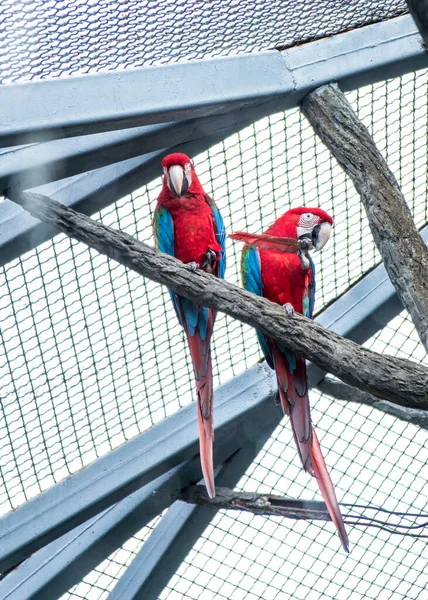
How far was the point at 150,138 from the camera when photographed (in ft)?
4.76

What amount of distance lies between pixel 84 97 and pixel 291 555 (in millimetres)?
1321

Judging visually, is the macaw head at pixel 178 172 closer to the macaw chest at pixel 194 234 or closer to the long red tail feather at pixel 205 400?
the macaw chest at pixel 194 234

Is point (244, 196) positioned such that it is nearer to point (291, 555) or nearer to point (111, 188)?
point (111, 188)

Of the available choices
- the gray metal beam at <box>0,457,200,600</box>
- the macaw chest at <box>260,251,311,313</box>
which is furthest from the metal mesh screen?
the gray metal beam at <box>0,457,200,600</box>

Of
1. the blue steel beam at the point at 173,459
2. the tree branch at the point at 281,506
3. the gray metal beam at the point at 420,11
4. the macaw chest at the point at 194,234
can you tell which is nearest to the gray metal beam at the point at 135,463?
the blue steel beam at the point at 173,459

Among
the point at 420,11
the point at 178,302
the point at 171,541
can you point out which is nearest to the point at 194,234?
the point at 178,302

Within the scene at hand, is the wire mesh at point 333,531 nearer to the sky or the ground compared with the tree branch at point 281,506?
nearer to the sky

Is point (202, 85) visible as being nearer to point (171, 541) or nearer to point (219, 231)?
point (219, 231)

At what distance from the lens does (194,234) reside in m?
1.68

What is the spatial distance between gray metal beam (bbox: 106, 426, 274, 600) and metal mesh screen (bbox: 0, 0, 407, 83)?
2.95 feet

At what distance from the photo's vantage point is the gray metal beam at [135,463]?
62.0 inches

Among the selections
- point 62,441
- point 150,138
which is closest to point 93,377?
point 62,441

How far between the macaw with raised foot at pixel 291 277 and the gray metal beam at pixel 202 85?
0.90 feet

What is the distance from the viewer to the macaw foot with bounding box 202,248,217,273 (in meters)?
1.68
